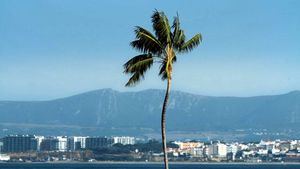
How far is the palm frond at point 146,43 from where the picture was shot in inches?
1222

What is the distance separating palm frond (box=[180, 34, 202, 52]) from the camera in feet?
103

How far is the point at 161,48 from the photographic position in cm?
3125

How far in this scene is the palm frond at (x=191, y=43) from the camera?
3153 cm

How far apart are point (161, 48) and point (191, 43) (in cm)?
104

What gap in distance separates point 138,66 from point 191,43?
6.07 ft

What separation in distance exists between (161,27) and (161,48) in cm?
71

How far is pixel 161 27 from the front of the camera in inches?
1219

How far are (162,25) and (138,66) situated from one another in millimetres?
1529

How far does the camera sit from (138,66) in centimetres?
3134

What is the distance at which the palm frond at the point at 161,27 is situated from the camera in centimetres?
3088

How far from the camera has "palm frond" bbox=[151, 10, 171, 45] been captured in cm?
3088

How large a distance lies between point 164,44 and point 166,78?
1083 millimetres

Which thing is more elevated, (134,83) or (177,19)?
(177,19)

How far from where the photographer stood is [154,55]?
3150cm
